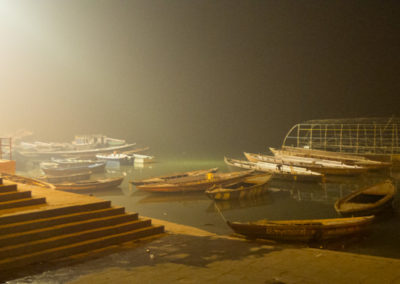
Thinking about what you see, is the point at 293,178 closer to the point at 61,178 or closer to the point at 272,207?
the point at 272,207

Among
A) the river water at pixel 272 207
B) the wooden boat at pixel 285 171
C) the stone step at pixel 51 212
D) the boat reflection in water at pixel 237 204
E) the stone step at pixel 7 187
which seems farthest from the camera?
the wooden boat at pixel 285 171

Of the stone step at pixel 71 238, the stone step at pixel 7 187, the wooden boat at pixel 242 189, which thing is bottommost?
the wooden boat at pixel 242 189

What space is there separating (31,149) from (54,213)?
44288 mm

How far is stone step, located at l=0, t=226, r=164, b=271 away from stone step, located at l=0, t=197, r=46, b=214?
1585mm

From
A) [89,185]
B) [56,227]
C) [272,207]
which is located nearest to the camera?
[56,227]

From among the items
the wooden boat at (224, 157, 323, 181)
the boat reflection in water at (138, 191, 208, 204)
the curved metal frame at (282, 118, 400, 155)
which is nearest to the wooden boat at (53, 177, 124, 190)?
the boat reflection in water at (138, 191, 208, 204)

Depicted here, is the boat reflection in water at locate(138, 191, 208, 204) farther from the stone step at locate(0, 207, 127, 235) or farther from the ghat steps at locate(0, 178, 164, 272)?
the stone step at locate(0, 207, 127, 235)

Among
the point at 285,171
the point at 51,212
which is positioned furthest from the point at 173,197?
the point at 51,212

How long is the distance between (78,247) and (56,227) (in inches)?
23.7

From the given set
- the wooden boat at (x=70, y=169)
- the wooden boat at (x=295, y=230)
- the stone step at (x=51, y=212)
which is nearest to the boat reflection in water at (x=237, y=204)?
the wooden boat at (x=295, y=230)

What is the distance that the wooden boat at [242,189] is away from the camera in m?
17.9

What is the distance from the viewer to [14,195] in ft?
24.7

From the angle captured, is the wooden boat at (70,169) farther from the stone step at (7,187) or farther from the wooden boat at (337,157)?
the stone step at (7,187)

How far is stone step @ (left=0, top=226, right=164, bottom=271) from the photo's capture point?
582cm
